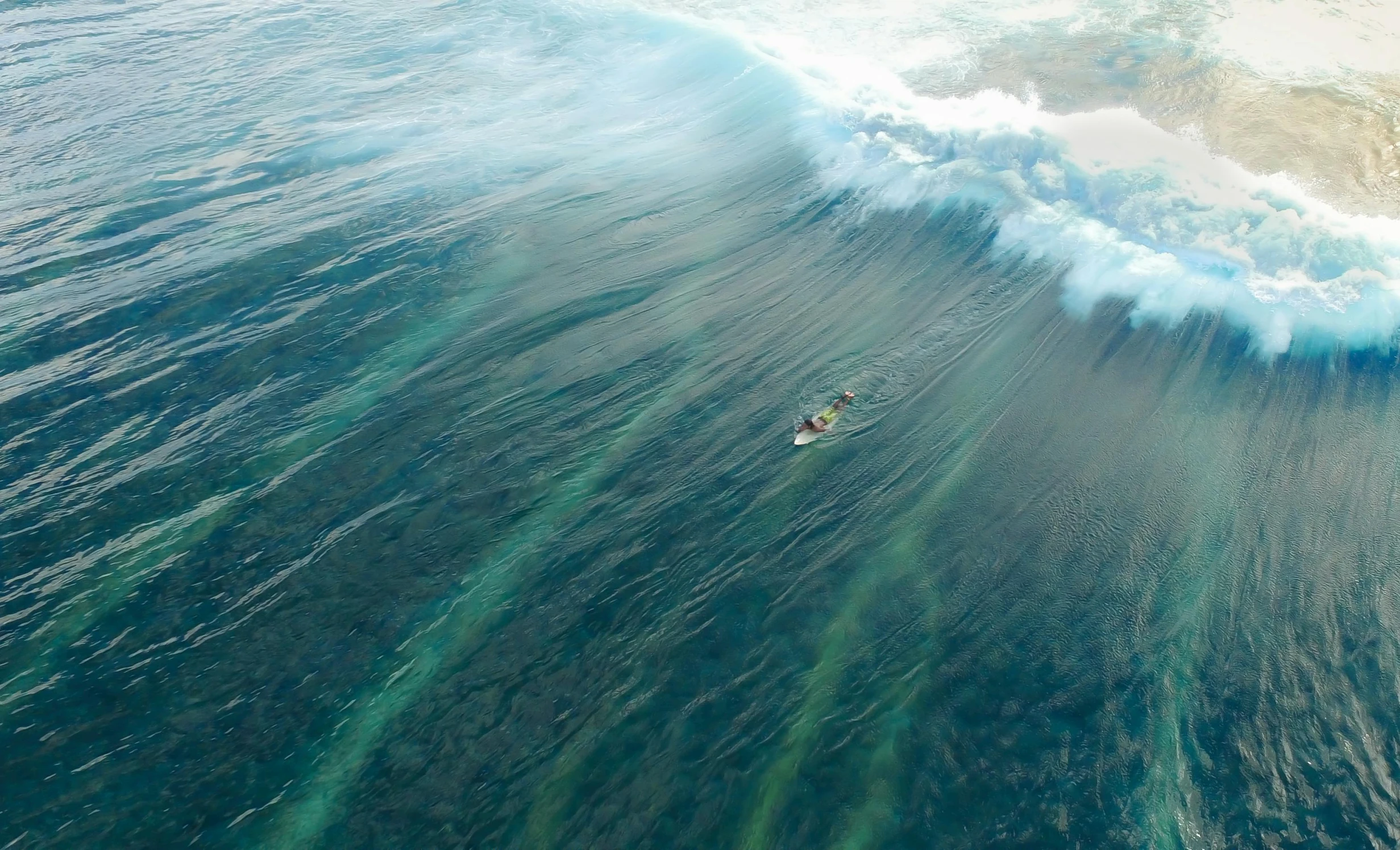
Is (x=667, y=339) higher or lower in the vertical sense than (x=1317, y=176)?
lower

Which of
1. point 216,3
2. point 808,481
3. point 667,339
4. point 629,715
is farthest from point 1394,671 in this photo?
point 216,3

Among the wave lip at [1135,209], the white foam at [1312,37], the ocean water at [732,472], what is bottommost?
the ocean water at [732,472]

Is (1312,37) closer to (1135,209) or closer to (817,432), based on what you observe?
(1135,209)

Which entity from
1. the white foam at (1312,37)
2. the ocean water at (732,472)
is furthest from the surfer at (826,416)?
the white foam at (1312,37)

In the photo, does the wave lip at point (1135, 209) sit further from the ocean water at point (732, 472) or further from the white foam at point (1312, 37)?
the white foam at point (1312, 37)

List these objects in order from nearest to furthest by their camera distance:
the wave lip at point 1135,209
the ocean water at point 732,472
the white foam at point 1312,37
Result: the ocean water at point 732,472, the wave lip at point 1135,209, the white foam at point 1312,37

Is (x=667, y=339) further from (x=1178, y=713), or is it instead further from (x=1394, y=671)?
Result: (x=1394, y=671)

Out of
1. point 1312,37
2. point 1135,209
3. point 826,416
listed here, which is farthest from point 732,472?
point 1312,37
